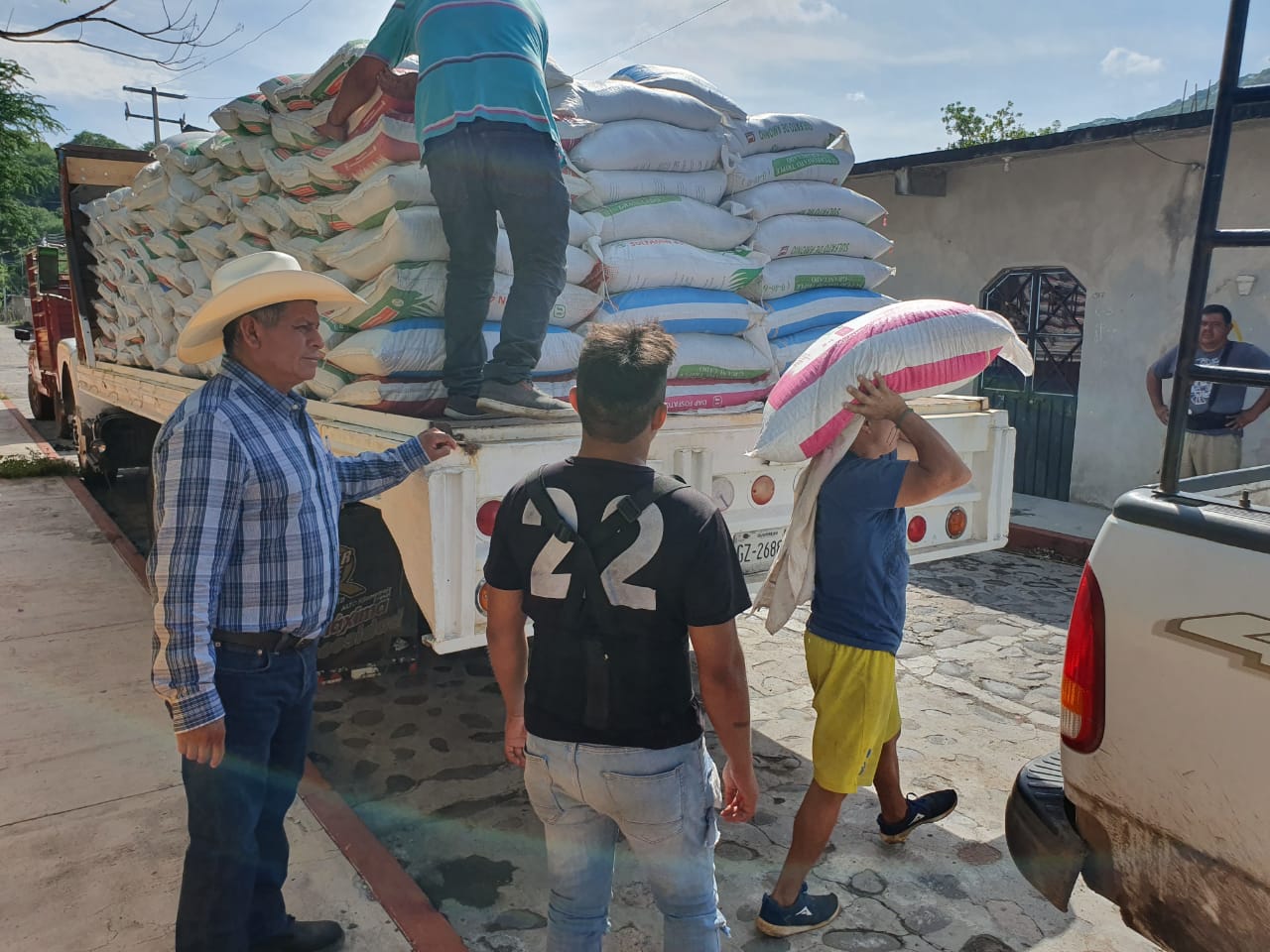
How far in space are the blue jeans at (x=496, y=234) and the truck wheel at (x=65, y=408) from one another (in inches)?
320

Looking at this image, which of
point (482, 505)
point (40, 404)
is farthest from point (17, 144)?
point (482, 505)

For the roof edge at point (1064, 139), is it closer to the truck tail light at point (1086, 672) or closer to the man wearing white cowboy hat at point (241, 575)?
the truck tail light at point (1086, 672)

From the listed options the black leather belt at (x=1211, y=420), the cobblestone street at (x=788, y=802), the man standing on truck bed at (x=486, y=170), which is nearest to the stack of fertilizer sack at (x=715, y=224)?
the man standing on truck bed at (x=486, y=170)

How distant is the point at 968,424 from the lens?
3840mm

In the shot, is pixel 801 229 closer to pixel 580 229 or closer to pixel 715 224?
pixel 715 224

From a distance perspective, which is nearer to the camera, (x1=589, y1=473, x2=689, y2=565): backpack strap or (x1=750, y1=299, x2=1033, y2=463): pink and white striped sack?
(x1=589, y1=473, x2=689, y2=565): backpack strap

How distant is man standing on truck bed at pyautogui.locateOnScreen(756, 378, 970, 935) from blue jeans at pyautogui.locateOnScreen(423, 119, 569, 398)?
4.16ft

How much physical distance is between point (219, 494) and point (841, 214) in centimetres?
401

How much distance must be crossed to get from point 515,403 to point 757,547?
3.58 ft

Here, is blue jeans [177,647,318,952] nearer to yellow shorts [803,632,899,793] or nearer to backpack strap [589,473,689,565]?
backpack strap [589,473,689,565]

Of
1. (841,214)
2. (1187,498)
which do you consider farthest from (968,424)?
(1187,498)

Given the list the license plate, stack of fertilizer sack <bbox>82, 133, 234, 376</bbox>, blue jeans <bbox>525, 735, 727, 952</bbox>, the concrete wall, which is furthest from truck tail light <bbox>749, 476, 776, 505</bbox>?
the concrete wall

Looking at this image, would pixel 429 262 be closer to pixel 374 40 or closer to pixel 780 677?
pixel 374 40

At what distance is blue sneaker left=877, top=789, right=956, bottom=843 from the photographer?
9.70ft
